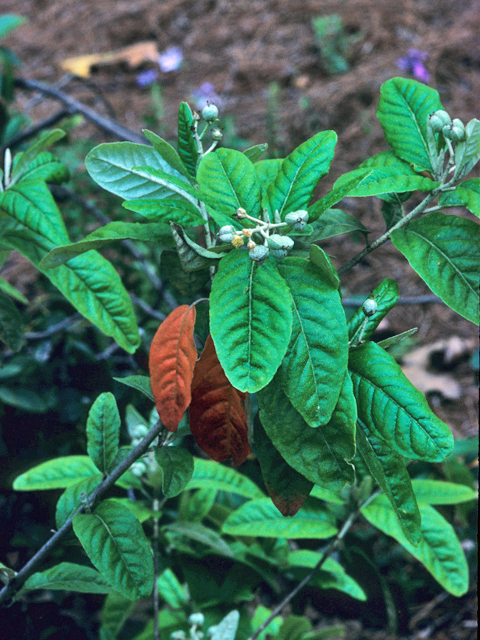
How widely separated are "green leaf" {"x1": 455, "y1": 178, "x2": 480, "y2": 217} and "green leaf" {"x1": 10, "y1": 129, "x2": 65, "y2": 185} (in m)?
0.65

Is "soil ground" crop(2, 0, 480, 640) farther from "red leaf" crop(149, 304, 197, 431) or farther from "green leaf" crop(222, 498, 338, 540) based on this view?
"red leaf" crop(149, 304, 197, 431)

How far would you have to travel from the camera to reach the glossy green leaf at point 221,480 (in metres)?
1.13

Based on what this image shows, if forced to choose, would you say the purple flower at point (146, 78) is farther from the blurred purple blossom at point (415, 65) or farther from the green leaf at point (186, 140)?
the green leaf at point (186, 140)

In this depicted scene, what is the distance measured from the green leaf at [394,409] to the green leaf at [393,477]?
0.12 feet

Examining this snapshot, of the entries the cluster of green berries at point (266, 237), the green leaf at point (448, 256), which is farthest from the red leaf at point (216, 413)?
the green leaf at point (448, 256)

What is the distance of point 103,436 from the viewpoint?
89 cm

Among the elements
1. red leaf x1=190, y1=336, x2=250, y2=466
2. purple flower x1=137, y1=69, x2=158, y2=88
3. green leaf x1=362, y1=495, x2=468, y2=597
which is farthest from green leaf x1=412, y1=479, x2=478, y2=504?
purple flower x1=137, y1=69, x2=158, y2=88

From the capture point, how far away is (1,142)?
6.66ft

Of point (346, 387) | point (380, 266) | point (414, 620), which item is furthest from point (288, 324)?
point (380, 266)

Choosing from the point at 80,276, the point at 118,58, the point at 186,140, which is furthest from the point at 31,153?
the point at 118,58

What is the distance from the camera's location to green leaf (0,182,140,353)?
0.85 meters

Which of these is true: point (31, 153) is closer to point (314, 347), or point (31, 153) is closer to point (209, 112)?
point (209, 112)

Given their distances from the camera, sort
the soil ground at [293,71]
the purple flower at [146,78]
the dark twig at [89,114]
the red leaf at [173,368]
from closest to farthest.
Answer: the red leaf at [173,368]
the dark twig at [89,114]
the soil ground at [293,71]
the purple flower at [146,78]

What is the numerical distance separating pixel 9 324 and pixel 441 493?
1.00 meters
